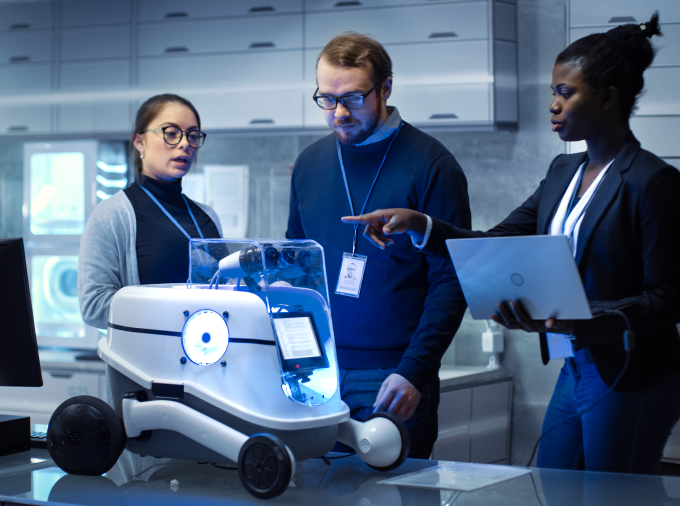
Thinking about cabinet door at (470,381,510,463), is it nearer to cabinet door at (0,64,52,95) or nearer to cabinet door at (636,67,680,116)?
cabinet door at (636,67,680,116)

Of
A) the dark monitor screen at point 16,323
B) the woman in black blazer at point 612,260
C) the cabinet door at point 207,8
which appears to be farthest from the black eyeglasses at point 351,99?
the cabinet door at point 207,8

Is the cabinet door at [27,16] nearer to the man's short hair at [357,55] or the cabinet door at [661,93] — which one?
the man's short hair at [357,55]

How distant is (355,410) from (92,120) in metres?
2.91

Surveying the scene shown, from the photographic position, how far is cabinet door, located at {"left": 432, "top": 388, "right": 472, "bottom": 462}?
3031mm

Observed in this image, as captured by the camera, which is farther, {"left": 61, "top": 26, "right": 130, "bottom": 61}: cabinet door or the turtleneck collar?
{"left": 61, "top": 26, "right": 130, "bottom": 61}: cabinet door

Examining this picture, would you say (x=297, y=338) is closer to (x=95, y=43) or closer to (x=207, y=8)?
(x=207, y=8)

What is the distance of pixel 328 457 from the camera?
54.0 inches

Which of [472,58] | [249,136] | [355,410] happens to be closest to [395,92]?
[472,58]

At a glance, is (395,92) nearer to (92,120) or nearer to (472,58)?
(472,58)

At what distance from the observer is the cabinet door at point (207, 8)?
3576 mm

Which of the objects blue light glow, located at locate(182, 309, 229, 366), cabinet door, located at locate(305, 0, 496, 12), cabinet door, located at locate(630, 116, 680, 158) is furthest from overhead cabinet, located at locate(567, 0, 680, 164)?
blue light glow, located at locate(182, 309, 229, 366)

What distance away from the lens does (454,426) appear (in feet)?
10.2

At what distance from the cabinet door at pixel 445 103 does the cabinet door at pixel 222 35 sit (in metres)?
0.65

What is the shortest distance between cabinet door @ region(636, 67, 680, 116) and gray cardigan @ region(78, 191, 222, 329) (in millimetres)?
2414
